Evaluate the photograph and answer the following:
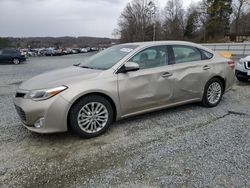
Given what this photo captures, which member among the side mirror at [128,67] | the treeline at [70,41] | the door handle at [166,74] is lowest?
the door handle at [166,74]

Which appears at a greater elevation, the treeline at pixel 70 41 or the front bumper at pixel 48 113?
the treeline at pixel 70 41

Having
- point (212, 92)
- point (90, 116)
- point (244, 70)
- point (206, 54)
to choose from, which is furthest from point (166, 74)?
point (244, 70)

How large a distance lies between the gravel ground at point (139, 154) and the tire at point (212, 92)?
0.48 m

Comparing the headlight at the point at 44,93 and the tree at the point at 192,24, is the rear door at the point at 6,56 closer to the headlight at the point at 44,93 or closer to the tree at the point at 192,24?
the headlight at the point at 44,93

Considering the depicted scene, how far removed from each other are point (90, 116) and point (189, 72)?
2.10 meters

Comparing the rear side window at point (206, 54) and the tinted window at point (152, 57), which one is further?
the rear side window at point (206, 54)

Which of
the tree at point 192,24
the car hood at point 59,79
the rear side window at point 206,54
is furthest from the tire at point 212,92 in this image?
the tree at point 192,24

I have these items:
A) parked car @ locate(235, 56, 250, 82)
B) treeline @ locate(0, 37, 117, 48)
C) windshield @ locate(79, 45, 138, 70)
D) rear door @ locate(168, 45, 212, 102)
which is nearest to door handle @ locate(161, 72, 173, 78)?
rear door @ locate(168, 45, 212, 102)

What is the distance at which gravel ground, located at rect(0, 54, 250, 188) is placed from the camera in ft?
8.10

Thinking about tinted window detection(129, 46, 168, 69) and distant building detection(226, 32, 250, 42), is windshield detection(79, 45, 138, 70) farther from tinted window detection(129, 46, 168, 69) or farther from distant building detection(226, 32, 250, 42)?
distant building detection(226, 32, 250, 42)

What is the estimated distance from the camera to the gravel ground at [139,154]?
2.47 metres

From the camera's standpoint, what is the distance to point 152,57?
13.3 ft

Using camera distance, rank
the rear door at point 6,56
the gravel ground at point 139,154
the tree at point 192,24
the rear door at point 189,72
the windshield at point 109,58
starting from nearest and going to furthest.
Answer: the gravel ground at point 139,154
the windshield at point 109,58
the rear door at point 189,72
the rear door at point 6,56
the tree at point 192,24

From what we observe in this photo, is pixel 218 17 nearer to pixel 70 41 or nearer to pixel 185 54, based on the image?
pixel 185 54
